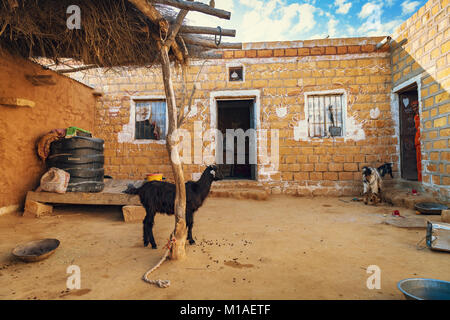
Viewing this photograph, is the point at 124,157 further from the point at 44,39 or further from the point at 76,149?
the point at 44,39

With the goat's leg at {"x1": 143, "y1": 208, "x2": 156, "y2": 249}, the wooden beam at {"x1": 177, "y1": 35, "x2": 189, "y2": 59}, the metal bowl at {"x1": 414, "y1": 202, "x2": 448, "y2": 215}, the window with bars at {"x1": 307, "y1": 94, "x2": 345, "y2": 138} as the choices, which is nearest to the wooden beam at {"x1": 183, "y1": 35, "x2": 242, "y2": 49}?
the wooden beam at {"x1": 177, "y1": 35, "x2": 189, "y2": 59}

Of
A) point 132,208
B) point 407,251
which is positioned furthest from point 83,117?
point 407,251

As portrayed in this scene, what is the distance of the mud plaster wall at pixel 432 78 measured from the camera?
4973 mm

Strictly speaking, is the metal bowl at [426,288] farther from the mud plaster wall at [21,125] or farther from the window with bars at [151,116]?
the window with bars at [151,116]

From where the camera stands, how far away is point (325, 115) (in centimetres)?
706

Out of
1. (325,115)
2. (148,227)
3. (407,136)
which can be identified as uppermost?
(325,115)

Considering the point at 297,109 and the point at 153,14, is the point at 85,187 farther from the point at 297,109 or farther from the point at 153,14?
the point at 297,109

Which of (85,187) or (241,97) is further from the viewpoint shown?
(241,97)

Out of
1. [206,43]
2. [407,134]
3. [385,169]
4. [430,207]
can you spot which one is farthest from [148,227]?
[407,134]

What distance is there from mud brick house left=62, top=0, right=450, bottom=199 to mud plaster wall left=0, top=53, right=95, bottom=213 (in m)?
1.86

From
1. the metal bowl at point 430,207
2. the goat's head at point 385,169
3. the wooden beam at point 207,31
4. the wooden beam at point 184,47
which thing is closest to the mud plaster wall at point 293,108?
the goat's head at point 385,169

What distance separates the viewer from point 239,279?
219cm

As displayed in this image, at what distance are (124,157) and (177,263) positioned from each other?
18.4 ft

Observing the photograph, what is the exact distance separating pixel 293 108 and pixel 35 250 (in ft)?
21.3
